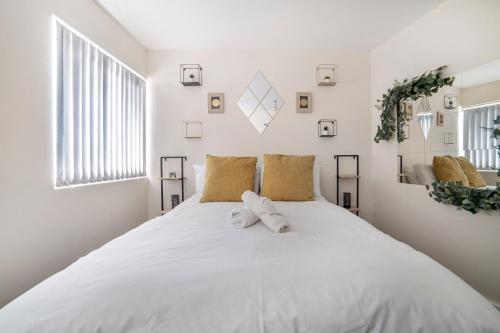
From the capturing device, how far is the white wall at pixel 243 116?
2.75 metres

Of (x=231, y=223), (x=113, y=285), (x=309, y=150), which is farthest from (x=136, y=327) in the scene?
(x=309, y=150)

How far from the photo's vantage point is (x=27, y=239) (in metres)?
1.35

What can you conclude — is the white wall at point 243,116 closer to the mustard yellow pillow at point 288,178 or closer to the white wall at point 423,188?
the white wall at point 423,188

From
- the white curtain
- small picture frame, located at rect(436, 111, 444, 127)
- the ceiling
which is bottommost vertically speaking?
the white curtain

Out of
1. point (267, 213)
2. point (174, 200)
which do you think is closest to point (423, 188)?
point (267, 213)

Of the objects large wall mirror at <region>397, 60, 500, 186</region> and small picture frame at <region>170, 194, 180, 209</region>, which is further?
small picture frame at <region>170, 194, 180, 209</region>

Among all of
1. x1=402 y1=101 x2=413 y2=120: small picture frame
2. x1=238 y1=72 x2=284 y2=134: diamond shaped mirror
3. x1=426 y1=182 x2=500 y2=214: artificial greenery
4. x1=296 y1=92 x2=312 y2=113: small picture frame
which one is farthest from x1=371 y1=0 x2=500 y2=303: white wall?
x1=238 y1=72 x2=284 y2=134: diamond shaped mirror

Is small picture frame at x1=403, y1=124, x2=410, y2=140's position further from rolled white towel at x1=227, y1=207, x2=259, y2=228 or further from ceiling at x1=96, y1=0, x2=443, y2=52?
rolled white towel at x1=227, y1=207, x2=259, y2=228

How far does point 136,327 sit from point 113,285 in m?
Result: 0.17

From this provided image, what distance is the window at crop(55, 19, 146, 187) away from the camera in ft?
5.24

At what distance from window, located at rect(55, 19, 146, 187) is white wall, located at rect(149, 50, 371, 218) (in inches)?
13.2

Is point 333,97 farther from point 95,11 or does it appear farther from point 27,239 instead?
point 27,239

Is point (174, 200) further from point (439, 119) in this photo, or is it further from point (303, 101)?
point (439, 119)

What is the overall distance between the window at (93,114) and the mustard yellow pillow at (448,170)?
3.12 m
